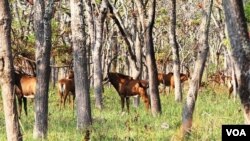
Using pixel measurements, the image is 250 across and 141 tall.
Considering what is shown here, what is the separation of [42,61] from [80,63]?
1272mm

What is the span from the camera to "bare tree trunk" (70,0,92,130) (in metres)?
11.9

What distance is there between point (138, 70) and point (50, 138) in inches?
302

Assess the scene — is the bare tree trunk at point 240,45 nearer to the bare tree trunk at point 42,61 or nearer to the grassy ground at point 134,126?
the grassy ground at point 134,126

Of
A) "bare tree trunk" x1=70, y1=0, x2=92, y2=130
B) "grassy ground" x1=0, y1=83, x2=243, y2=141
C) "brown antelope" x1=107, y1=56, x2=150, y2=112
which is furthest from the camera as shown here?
"brown antelope" x1=107, y1=56, x2=150, y2=112

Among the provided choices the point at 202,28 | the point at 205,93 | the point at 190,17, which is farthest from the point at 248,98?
the point at 190,17

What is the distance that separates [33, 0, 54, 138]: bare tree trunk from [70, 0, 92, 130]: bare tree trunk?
929 millimetres

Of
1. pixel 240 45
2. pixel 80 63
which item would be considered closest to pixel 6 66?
pixel 240 45

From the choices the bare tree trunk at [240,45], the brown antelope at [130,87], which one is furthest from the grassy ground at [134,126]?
the bare tree trunk at [240,45]

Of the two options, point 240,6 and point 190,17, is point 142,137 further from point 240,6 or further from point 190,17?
point 190,17

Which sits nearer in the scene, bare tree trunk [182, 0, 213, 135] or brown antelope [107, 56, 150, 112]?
bare tree trunk [182, 0, 213, 135]

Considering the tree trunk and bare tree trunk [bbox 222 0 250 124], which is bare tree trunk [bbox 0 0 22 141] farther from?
the tree trunk

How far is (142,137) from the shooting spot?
10297mm

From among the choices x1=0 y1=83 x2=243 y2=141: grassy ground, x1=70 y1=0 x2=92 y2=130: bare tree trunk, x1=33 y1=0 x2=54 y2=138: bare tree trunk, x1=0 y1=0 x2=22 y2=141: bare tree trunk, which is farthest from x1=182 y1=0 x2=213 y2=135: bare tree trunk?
x1=0 y1=0 x2=22 y2=141: bare tree trunk

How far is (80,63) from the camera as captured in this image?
1209 cm
